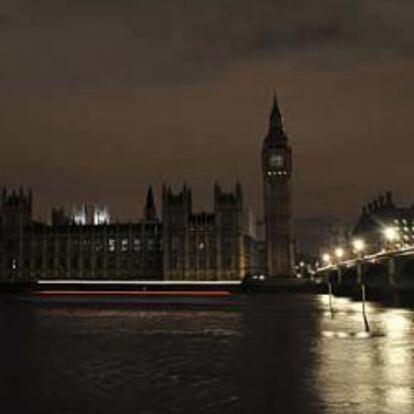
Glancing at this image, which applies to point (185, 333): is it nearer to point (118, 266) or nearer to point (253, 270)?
point (118, 266)

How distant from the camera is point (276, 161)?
425 ft

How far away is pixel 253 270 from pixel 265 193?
2373 cm

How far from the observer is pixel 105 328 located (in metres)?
31.1

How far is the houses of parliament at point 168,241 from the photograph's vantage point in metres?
125

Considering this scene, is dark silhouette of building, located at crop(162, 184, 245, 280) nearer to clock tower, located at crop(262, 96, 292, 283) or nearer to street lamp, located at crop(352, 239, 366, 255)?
clock tower, located at crop(262, 96, 292, 283)

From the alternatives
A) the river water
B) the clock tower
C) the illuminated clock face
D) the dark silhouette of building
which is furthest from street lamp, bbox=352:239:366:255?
the illuminated clock face

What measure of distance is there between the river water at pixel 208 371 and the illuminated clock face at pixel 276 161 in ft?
329

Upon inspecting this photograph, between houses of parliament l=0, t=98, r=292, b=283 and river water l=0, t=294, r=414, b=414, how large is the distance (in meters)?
93.5

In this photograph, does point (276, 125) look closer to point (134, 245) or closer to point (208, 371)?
point (134, 245)

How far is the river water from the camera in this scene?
1273 cm

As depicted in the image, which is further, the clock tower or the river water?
the clock tower

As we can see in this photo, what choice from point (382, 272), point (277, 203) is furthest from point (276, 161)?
point (382, 272)

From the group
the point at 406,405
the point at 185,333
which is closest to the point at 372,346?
the point at 185,333

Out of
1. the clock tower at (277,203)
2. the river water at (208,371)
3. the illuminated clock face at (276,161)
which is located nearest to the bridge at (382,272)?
the clock tower at (277,203)
